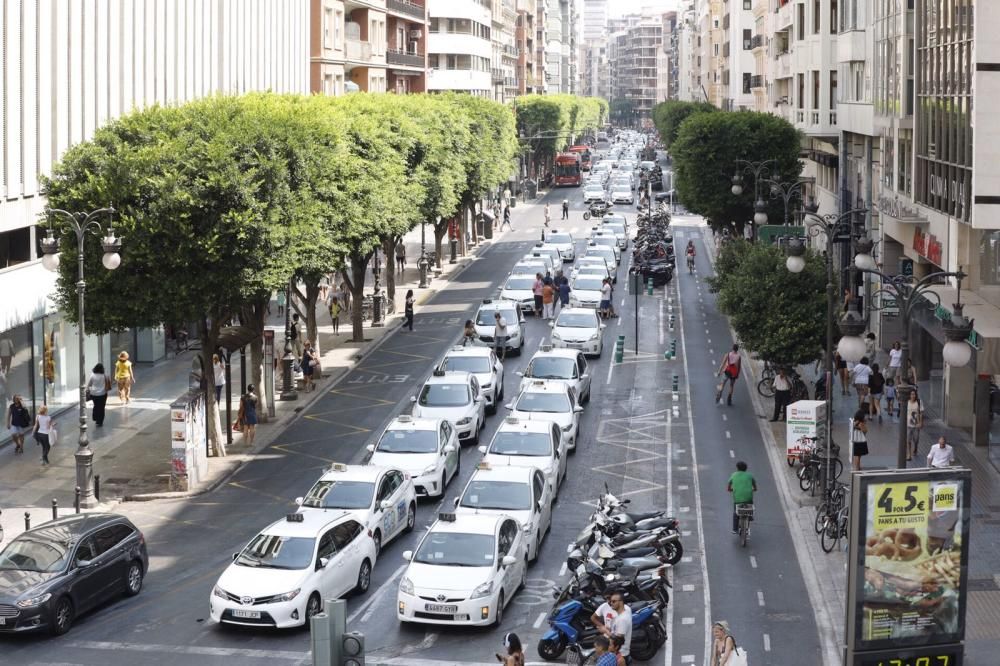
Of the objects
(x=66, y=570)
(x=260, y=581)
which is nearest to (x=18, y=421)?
(x=66, y=570)

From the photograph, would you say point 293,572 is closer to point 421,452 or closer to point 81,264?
point 421,452

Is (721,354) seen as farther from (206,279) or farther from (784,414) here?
Result: (206,279)

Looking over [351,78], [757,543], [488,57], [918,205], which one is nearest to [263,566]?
[757,543]

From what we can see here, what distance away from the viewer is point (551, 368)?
139 feet

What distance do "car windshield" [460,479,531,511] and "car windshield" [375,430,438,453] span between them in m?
4.72

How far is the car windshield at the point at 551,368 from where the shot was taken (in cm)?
4194

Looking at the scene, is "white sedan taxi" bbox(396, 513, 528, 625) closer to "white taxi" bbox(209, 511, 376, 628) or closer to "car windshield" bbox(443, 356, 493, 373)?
"white taxi" bbox(209, 511, 376, 628)

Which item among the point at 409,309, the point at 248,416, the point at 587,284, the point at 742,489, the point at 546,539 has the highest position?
the point at 587,284

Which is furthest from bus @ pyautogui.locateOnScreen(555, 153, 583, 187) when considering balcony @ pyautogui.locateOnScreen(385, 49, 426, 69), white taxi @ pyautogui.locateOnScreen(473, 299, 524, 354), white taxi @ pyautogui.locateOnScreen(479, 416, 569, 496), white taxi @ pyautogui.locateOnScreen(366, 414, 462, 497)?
→ white taxi @ pyautogui.locateOnScreen(479, 416, 569, 496)

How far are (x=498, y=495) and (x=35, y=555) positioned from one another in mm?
8291

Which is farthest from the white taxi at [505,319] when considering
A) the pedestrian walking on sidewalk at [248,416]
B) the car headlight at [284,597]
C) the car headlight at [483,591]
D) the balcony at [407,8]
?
the balcony at [407,8]

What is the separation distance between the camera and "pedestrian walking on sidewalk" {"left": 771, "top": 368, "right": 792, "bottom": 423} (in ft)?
132

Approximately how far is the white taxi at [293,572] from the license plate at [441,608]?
1.86 meters

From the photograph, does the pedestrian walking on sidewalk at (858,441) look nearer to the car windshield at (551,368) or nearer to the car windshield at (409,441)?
the car windshield at (409,441)
